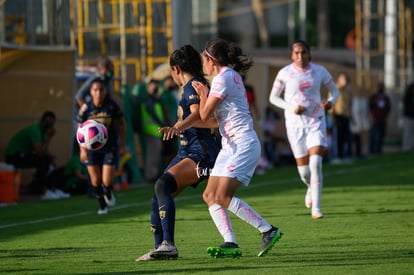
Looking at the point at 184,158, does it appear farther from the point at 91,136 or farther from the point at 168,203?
the point at 91,136

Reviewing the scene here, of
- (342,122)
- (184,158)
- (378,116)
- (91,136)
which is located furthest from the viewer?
(378,116)

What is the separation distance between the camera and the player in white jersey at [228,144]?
10.5 m

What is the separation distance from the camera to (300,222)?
1433 centimetres

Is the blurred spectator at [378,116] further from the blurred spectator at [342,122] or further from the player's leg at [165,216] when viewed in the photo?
the player's leg at [165,216]

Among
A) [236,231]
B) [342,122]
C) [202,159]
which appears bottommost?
[342,122]

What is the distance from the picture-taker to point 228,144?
34.9 feet

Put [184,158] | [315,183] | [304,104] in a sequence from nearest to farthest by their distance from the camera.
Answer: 1. [184,158]
2. [315,183]
3. [304,104]

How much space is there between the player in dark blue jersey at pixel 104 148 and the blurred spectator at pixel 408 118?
62.8 ft

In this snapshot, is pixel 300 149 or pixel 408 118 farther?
pixel 408 118

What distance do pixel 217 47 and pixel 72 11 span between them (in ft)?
49.4

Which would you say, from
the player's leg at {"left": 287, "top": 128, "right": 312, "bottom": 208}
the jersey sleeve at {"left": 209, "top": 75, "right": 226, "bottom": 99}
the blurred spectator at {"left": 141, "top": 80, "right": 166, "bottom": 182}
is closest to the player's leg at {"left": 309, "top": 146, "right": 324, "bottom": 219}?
the player's leg at {"left": 287, "top": 128, "right": 312, "bottom": 208}

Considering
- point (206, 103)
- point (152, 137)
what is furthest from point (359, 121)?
point (206, 103)

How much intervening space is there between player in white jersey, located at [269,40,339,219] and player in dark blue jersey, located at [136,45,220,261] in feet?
13.7

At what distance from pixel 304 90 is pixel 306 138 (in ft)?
2.18
